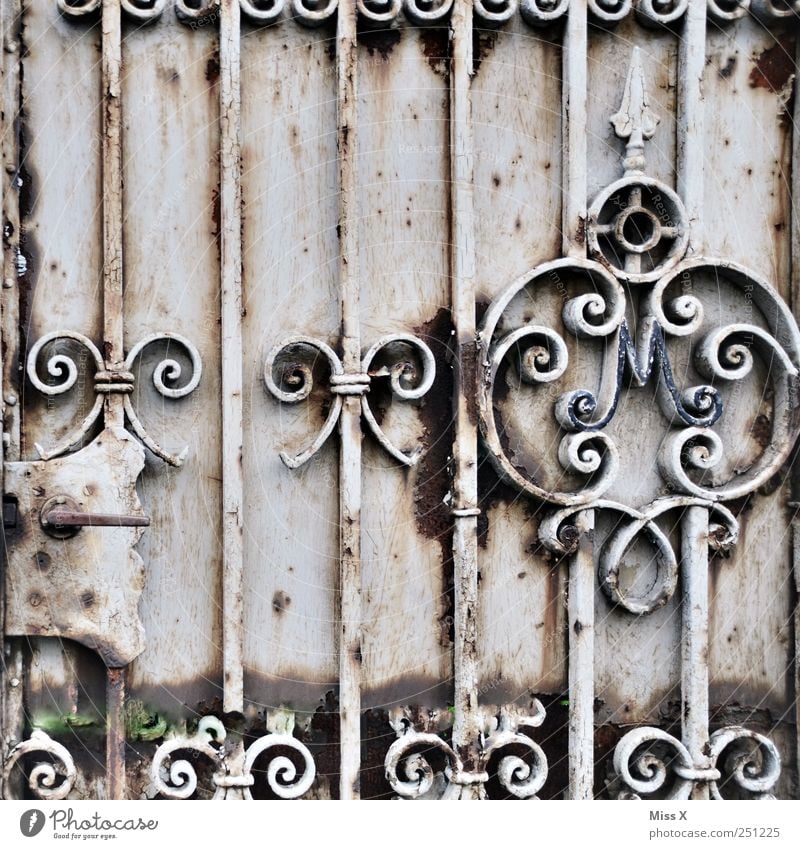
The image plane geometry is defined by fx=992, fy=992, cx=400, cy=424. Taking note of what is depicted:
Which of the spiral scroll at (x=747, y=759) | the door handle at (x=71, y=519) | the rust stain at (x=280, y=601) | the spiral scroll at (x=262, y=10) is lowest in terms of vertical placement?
the spiral scroll at (x=747, y=759)

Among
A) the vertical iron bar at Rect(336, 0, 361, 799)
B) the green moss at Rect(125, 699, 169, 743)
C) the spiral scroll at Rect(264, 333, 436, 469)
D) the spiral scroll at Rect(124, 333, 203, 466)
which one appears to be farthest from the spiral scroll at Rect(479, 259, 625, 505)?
the green moss at Rect(125, 699, 169, 743)

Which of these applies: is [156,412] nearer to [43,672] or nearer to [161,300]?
[161,300]

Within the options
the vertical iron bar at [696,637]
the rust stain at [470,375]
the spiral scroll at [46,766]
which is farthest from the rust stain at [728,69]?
the spiral scroll at [46,766]

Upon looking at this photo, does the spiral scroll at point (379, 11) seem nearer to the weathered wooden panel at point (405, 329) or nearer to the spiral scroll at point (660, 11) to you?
the weathered wooden panel at point (405, 329)

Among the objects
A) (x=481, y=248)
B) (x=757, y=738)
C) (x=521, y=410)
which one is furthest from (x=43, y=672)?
(x=757, y=738)

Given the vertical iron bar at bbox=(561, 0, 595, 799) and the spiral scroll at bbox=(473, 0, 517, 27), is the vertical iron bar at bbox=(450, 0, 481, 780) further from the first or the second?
the vertical iron bar at bbox=(561, 0, 595, 799)

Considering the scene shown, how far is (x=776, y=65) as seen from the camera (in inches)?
86.1

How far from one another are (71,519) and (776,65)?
1.77 metres

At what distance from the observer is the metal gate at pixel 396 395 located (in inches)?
77.2

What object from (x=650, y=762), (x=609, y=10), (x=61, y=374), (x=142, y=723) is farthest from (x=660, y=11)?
(x=142, y=723)

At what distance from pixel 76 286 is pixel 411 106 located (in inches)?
30.5

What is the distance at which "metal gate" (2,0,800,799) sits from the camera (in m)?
1.96

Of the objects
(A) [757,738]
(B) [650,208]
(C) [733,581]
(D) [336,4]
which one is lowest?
(A) [757,738]

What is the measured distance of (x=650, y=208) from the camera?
212 centimetres
